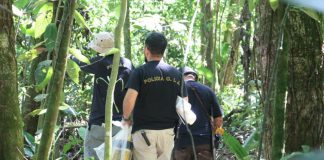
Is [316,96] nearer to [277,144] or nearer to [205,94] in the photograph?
[277,144]

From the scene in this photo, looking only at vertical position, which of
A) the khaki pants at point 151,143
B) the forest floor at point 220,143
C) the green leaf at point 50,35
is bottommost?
the forest floor at point 220,143

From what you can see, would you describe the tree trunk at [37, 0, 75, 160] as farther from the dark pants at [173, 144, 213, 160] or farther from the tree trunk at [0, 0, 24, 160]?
the dark pants at [173, 144, 213, 160]

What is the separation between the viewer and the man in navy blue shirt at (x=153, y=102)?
382 centimetres

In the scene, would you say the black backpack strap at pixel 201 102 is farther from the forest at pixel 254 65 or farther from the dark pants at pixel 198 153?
the forest at pixel 254 65

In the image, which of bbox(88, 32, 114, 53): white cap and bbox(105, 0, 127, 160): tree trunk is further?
bbox(88, 32, 114, 53): white cap

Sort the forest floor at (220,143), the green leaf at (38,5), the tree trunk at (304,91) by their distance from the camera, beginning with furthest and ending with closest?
the forest floor at (220,143)
the tree trunk at (304,91)
the green leaf at (38,5)

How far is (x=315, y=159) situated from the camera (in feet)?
0.67

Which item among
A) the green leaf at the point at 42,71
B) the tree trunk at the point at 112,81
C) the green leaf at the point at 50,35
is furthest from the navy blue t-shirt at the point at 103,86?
the tree trunk at the point at 112,81

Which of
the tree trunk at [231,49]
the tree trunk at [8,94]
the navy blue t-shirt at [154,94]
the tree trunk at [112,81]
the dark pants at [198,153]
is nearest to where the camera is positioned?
the tree trunk at [112,81]

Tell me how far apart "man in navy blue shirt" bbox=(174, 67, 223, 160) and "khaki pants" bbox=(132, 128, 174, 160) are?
710mm

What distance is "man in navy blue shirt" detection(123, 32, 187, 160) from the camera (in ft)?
12.5

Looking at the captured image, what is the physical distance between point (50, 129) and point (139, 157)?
7.17 ft

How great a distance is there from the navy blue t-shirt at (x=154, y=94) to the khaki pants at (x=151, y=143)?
43mm

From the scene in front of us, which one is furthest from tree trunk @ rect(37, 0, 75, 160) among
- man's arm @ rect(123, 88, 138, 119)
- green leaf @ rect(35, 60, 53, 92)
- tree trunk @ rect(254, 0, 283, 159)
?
man's arm @ rect(123, 88, 138, 119)
